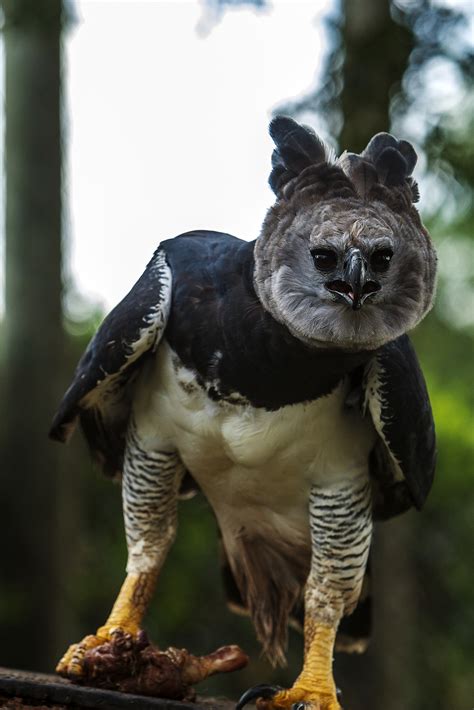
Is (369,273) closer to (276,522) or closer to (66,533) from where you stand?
(276,522)

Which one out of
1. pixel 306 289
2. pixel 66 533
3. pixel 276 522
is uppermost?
pixel 306 289

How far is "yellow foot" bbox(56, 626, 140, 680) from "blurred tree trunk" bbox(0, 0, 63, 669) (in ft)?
14.1

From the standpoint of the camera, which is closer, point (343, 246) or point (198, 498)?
point (343, 246)

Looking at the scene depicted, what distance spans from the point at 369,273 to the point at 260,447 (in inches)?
39.0

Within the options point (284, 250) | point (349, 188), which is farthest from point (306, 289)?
point (349, 188)

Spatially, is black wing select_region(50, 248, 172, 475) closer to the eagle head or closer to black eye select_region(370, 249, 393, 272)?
the eagle head

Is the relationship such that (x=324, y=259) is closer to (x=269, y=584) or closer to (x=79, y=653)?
(x=79, y=653)

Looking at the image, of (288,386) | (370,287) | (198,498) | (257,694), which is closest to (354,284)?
(370,287)

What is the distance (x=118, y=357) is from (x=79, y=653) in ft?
3.96

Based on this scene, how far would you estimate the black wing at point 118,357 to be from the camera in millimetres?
4273

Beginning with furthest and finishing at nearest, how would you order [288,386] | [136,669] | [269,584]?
[269,584] → [288,386] → [136,669]

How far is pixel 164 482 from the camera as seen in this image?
4.68 meters

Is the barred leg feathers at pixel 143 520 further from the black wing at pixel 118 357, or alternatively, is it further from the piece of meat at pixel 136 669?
the piece of meat at pixel 136 669

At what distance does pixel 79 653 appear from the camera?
4168mm
